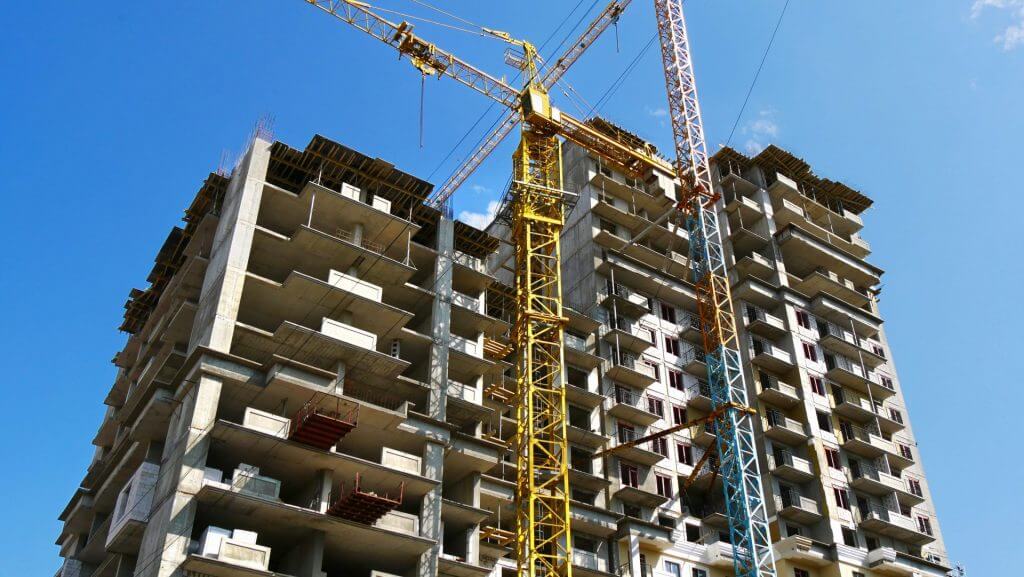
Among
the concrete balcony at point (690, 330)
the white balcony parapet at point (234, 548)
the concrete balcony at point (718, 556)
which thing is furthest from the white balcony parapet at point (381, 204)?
the concrete balcony at point (718, 556)

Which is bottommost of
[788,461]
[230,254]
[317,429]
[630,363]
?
[317,429]

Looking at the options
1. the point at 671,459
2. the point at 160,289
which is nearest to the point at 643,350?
the point at 671,459

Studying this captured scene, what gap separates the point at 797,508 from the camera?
74938 millimetres

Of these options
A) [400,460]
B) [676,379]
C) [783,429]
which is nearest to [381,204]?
[400,460]

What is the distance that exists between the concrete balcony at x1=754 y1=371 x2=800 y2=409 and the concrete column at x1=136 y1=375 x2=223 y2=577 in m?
47.9

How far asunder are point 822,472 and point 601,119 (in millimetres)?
36920

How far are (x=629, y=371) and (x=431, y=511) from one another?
27.0 meters

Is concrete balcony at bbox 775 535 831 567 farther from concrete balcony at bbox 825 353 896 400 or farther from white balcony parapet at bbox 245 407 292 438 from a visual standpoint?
white balcony parapet at bbox 245 407 292 438

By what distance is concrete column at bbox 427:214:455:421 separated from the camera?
2362 inches

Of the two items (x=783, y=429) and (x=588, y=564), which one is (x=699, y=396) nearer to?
(x=783, y=429)

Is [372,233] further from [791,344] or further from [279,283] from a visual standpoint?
[791,344]

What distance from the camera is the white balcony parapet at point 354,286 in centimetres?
5884

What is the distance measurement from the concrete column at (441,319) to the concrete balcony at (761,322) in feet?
103

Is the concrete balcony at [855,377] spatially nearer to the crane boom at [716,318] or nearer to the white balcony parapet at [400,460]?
the crane boom at [716,318]
